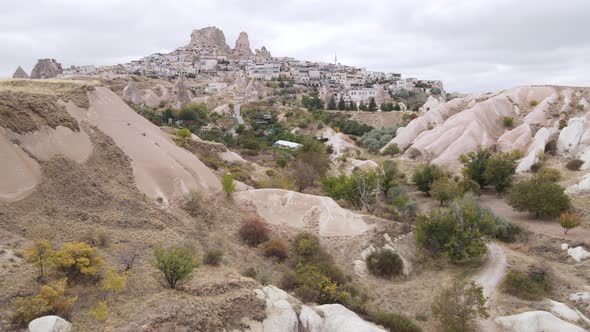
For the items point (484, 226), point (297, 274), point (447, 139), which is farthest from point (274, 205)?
point (447, 139)

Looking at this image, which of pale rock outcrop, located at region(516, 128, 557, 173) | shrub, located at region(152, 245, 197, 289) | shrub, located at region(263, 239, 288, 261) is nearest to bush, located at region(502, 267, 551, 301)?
shrub, located at region(263, 239, 288, 261)

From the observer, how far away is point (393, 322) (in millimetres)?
13922

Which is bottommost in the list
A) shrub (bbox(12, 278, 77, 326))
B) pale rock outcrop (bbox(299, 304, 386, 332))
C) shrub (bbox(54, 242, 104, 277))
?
pale rock outcrop (bbox(299, 304, 386, 332))

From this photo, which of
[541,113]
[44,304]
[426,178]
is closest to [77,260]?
[44,304]

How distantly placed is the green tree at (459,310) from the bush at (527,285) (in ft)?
8.97

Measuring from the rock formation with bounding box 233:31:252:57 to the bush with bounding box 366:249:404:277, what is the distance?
177700 millimetres

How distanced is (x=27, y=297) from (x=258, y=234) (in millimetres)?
9877

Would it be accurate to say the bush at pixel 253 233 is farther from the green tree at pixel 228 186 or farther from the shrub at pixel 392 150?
the shrub at pixel 392 150

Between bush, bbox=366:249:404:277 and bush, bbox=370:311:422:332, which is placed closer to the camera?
bush, bbox=370:311:422:332

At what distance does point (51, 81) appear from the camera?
19.7 metres

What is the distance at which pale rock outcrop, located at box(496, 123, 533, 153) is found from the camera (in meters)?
44.6

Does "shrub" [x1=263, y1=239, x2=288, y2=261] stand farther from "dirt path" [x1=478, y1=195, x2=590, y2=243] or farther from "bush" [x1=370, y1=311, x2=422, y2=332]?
"dirt path" [x1=478, y1=195, x2=590, y2=243]

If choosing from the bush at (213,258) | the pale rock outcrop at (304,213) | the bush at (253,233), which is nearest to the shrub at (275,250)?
the bush at (253,233)

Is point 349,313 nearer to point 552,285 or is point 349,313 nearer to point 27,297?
point 27,297
